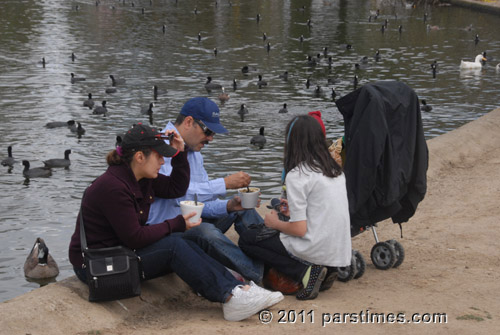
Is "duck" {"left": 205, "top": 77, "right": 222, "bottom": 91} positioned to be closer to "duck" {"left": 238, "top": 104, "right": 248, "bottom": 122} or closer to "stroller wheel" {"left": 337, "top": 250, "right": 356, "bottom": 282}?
"duck" {"left": 238, "top": 104, "right": 248, "bottom": 122}

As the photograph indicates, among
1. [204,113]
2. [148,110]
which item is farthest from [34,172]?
[204,113]

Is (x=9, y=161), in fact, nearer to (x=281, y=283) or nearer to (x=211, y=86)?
(x=211, y=86)

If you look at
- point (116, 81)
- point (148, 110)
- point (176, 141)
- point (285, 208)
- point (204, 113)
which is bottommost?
point (148, 110)

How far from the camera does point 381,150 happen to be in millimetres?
6195

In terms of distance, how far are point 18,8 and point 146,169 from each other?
3698cm

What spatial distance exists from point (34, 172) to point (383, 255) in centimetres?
874

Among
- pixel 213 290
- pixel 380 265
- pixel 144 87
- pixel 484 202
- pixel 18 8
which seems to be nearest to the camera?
pixel 213 290

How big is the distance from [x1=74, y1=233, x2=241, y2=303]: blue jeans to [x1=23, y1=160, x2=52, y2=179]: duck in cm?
850

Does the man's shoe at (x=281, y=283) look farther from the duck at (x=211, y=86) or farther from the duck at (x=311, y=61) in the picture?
the duck at (x=311, y=61)

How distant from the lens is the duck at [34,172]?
1397cm

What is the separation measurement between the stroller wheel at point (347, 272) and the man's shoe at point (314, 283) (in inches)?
21.7

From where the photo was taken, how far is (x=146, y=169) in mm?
5773

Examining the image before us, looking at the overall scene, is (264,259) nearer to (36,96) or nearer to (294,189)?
(294,189)

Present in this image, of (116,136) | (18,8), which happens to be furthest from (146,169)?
(18,8)
